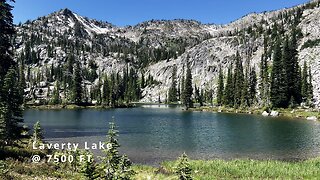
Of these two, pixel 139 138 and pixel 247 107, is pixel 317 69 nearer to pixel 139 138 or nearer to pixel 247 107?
pixel 247 107

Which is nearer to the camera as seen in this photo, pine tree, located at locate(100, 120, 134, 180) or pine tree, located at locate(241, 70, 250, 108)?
pine tree, located at locate(100, 120, 134, 180)

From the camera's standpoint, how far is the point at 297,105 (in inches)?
5266

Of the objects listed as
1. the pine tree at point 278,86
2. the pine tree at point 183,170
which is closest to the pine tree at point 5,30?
the pine tree at point 183,170

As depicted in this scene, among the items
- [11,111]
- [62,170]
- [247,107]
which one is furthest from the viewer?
[247,107]

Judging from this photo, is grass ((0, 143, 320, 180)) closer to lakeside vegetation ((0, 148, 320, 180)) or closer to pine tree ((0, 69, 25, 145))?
lakeside vegetation ((0, 148, 320, 180))

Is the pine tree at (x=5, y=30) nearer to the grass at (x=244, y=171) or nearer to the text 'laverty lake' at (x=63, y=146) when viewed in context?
the text 'laverty lake' at (x=63, y=146)

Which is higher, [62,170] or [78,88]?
[78,88]

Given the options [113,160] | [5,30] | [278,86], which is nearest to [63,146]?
[5,30]

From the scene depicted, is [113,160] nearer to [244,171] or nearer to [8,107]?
[244,171]

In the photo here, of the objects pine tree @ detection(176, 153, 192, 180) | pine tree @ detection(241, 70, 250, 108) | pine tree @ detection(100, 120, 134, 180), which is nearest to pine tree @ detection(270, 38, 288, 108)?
pine tree @ detection(241, 70, 250, 108)

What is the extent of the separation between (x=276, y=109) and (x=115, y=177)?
4839 inches

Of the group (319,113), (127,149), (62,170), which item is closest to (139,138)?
(127,149)

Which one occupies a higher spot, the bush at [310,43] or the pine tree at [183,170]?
the bush at [310,43]

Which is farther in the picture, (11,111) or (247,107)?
(247,107)
